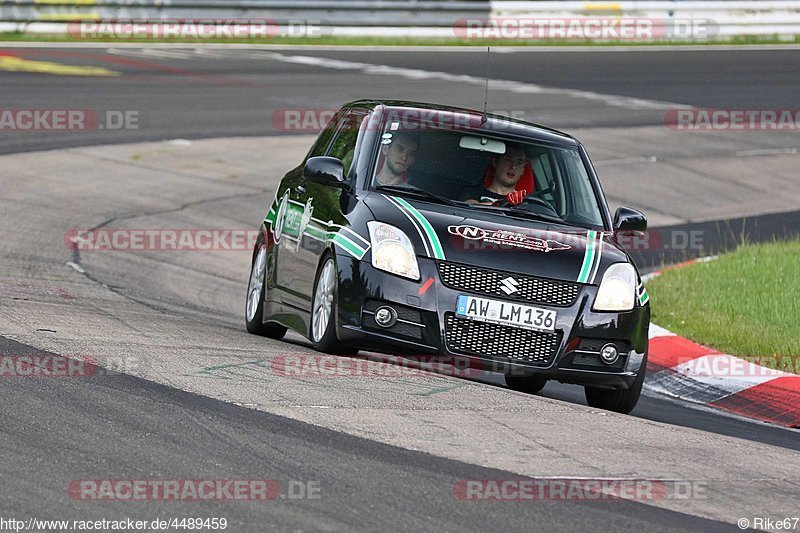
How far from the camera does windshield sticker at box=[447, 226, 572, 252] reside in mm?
8719

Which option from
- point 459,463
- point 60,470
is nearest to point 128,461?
point 60,470

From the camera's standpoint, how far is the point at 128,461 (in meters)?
6.06

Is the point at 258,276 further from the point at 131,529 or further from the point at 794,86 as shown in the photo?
the point at 794,86

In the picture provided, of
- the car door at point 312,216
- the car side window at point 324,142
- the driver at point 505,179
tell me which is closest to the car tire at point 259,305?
the car door at point 312,216

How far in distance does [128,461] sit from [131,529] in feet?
2.63

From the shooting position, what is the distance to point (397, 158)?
31.5ft

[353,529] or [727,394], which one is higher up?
[353,529]

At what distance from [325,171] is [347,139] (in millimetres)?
861
